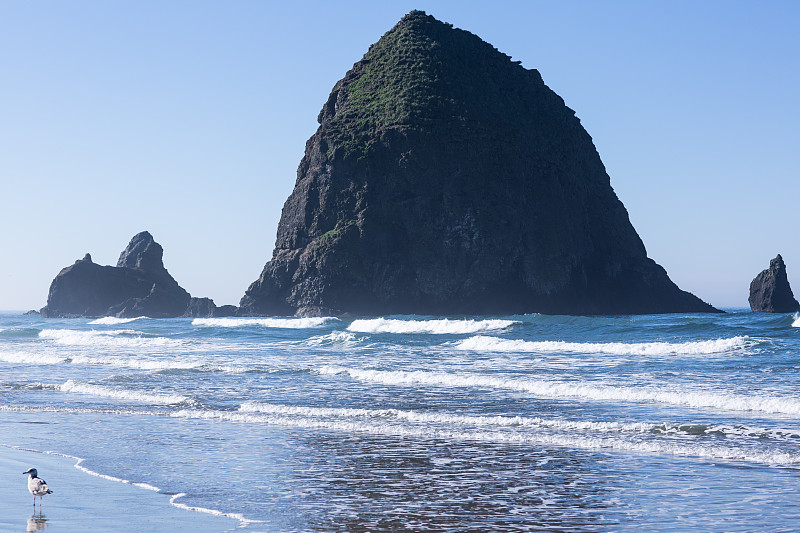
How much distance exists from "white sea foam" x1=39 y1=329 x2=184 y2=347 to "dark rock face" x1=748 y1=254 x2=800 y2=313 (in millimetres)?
71464

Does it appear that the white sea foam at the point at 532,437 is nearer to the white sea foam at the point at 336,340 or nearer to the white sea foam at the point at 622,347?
the white sea foam at the point at 622,347

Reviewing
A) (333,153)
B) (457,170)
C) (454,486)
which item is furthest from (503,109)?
(454,486)

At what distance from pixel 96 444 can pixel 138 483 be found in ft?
10.7

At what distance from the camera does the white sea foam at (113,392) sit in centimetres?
1755

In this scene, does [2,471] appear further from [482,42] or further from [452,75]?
[482,42]

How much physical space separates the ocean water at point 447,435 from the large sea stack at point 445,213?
52586 mm

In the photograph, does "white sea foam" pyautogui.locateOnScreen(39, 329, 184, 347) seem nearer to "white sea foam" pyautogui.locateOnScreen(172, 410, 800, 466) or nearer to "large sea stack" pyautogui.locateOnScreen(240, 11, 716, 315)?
"white sea foam" pyautogui.locateOnScreen(172, 410, 800, 466)

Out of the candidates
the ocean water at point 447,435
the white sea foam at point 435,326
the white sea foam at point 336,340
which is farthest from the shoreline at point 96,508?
the white sea foam at point 435,326

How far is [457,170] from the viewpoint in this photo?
82438 mm

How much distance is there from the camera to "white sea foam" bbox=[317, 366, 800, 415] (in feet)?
48.4

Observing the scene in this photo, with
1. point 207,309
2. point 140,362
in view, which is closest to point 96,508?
point 140,362

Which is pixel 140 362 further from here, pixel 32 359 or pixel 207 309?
pixel 207 309

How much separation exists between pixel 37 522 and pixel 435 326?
40.9 m

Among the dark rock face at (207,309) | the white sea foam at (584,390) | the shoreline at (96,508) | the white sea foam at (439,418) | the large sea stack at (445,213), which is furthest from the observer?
the dark rock face at (207,309)
